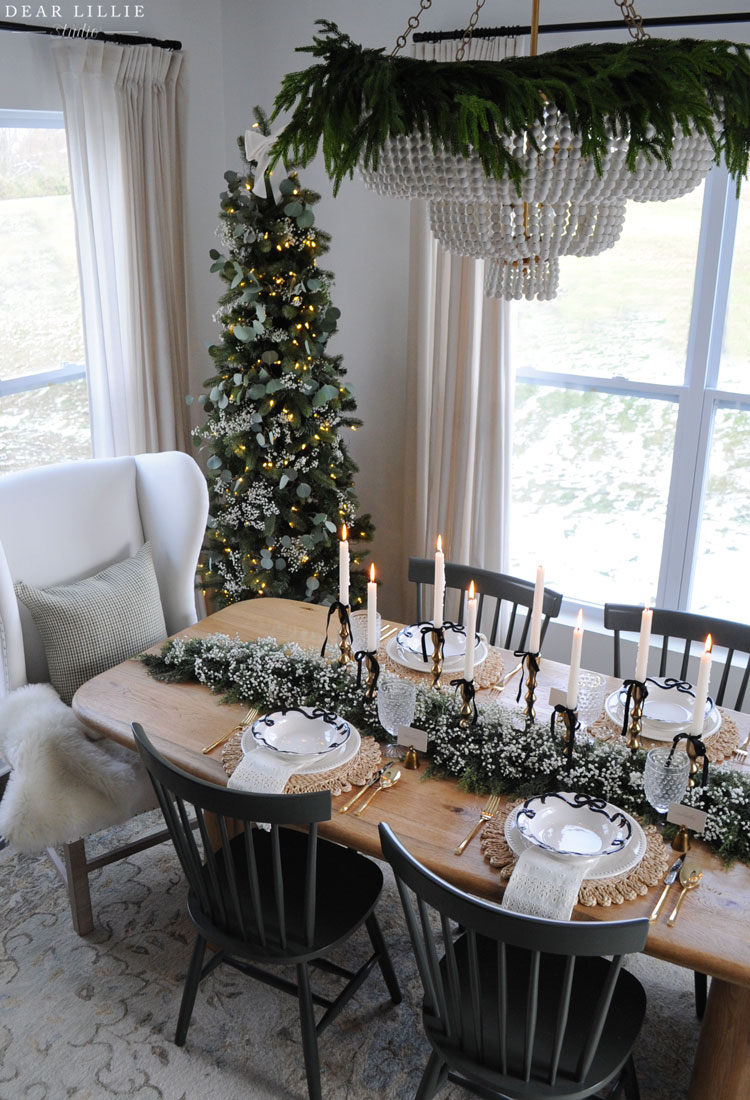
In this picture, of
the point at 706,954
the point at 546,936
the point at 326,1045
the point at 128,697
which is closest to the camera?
the point at 546,936

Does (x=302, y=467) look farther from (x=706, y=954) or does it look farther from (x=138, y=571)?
(x=706, y=954)

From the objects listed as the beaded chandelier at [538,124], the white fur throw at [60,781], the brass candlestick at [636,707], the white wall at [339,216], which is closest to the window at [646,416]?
the white wall at [339,216]

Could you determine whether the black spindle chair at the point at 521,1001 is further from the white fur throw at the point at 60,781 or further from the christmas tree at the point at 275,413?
the christmas tree at the point at 275,413

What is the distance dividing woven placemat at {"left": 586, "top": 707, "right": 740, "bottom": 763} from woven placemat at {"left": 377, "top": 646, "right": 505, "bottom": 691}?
312mm

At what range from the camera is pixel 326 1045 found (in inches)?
91.7

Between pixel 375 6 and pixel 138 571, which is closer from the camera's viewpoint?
pixel 138 571

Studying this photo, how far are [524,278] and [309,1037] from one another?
167 centimetres

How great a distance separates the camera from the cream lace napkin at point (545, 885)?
1715 mm

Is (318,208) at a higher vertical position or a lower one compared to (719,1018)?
higher

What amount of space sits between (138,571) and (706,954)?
6.61 ft

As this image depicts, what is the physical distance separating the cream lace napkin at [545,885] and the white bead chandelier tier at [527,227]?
113cm

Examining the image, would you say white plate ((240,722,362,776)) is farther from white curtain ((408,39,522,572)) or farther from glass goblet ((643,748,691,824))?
white curtain ((408,39,522,572))

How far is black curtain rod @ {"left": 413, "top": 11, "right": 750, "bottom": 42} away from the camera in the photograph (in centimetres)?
295

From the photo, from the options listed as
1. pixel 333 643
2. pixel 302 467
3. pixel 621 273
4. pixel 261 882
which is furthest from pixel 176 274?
pixel 261 882
